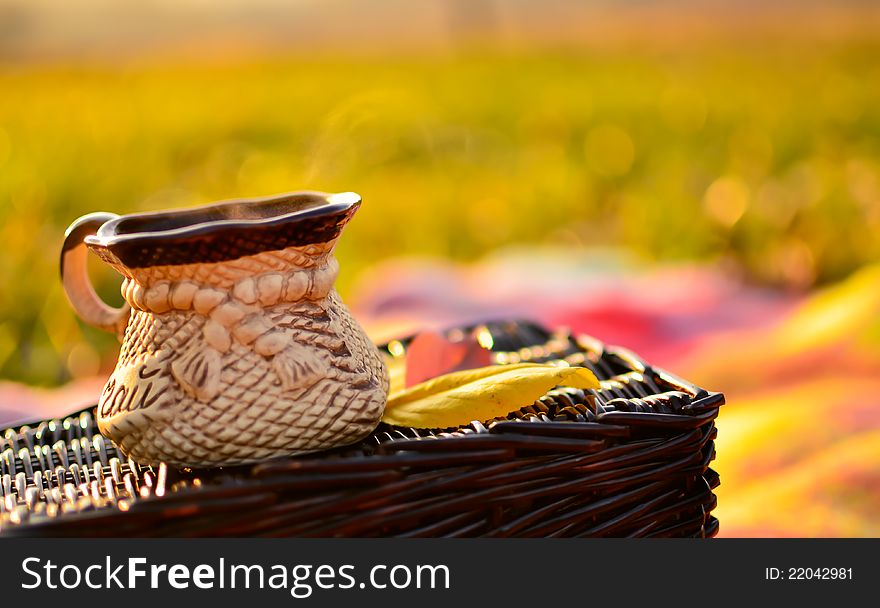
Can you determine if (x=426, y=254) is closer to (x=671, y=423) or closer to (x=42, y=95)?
(x=42, y=95)

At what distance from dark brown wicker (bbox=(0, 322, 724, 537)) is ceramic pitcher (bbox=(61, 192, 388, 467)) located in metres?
0.03

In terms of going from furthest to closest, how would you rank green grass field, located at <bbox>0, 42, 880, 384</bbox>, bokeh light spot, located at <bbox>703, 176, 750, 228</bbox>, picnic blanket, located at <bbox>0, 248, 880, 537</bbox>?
bokeh light spot, located at <bbox>703, 176, 750, 228</bbox> → green grass field, located at <bbox>0, 42, 880, 384</bbox> → picnic blanket, located at <bbox>0, 248, 880, 537</bbox>

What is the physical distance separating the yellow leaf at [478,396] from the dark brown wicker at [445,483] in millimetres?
11

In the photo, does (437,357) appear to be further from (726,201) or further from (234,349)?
(726,201)

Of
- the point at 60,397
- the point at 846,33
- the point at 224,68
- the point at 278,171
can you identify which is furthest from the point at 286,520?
the point at 846,33

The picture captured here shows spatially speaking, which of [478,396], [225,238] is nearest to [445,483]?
[478,396]

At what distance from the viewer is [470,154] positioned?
2600mm

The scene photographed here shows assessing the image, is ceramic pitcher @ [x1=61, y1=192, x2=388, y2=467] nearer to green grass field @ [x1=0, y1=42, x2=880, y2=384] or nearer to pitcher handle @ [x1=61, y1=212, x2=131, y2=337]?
pitcher handle @ [x1=61, y1=212, x2=131, y2=337]

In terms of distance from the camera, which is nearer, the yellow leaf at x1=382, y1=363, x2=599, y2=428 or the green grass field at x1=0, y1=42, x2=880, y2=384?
the yellow leaf at x1=382, y1=363, x2=599, y2=428

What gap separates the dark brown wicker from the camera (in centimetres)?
58

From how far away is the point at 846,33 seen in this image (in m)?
2.86

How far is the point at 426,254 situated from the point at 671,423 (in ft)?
5.53

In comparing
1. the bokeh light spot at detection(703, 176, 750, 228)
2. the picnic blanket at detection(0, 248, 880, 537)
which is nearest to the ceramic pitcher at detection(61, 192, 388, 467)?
the picnic blanket at detection(0, 248, 880, 537)

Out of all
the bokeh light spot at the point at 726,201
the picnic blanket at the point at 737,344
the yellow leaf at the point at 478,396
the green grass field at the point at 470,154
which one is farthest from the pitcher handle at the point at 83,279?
the bokeh light spot at the point at 726,201
